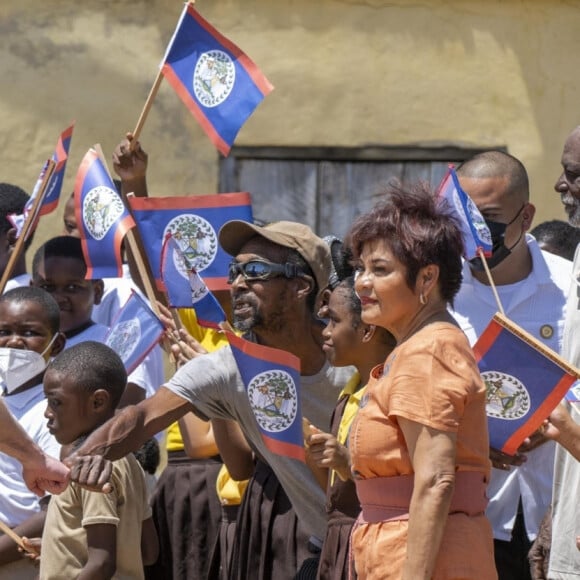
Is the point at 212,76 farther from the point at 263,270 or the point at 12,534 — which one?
the point at 12,534

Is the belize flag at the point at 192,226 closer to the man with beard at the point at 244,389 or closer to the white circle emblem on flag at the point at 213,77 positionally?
the man with beard at the point at 244,389

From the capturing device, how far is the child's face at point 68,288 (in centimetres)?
753

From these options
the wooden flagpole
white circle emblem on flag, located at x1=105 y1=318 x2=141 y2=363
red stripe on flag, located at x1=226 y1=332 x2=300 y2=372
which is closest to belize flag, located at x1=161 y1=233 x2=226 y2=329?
white circle emblem on flag, located at x1=105 y1=318 x2=141 y2=363

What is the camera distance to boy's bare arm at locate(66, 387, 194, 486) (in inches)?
226

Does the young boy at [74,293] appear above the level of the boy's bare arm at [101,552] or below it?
above

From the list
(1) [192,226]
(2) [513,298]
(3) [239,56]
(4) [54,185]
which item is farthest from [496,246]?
(4) [54,185]

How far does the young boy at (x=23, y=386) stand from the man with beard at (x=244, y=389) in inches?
37.8

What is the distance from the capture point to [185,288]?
6.66 m

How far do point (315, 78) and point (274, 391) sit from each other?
450 cm

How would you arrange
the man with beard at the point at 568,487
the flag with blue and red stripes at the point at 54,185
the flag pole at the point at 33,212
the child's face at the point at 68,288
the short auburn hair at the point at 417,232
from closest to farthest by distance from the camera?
the short auburn hair at the point at 417,232, the man with beard at the point at 568,487, the flag pole at the point at 33,212, the child's face at the point at 68,288, the flag with blue and red stripes at the point at 54,185

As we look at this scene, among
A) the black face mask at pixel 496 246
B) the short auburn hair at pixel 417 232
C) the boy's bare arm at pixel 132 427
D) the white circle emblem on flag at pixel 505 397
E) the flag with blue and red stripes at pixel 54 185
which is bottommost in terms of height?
the boy's bare arm at pixel 132 427

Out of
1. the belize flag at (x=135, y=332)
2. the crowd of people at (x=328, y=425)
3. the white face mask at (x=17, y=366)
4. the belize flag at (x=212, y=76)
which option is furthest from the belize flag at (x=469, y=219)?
the white face mask at (x=17, y=366)

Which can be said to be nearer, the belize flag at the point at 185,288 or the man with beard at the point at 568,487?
the man with beard at the point at 568,487

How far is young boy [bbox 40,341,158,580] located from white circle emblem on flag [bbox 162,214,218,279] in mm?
651
